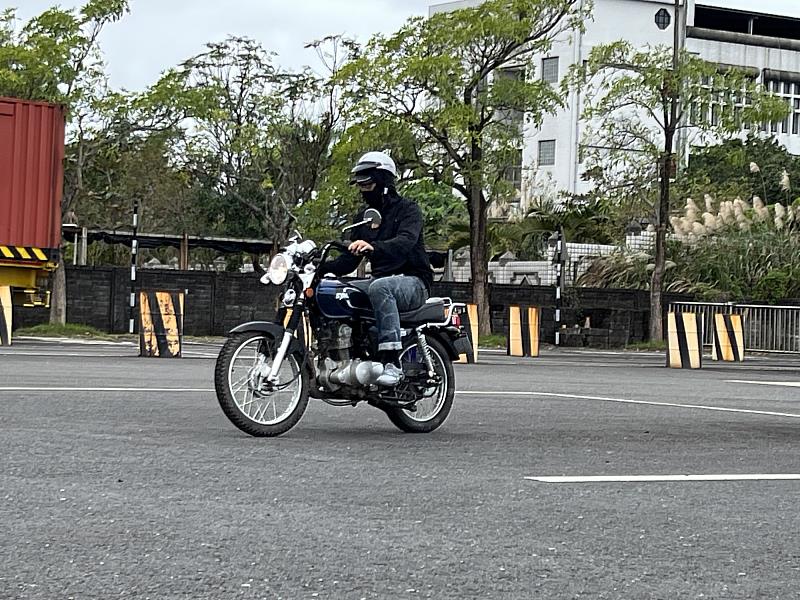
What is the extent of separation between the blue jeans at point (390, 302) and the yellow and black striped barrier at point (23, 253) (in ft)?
54.2

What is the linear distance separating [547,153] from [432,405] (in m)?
67.5

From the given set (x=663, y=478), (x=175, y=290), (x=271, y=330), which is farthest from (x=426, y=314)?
(x=175, y=290)

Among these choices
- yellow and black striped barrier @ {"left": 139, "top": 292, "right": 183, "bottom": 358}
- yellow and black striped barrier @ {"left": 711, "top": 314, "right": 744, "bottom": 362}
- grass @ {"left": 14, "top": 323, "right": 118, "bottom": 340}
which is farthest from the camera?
grass @ {"left": 14, "top": 323, "right": 118, "bottom": 340}

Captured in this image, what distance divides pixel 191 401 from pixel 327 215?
1013 inches

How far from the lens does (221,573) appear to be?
471 cm

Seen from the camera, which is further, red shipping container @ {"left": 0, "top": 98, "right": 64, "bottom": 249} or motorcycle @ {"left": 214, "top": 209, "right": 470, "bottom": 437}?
red shipping container @ {"left": 0, "top": 98, "right": 64, "bottom": 249}

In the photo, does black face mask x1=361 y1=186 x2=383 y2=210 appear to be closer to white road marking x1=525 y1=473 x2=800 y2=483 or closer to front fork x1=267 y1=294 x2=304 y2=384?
front fork x1=267 y1=294 x2=304 y2=384

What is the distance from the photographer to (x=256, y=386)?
9.25 metres

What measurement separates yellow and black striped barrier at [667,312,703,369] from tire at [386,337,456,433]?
54.0ft

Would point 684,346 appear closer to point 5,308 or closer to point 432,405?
point 5,308

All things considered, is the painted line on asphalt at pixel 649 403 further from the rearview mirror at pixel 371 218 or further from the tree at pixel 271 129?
the tree at pixel 271 129

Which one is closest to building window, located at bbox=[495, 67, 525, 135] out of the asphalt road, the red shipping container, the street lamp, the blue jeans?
the red shipping container

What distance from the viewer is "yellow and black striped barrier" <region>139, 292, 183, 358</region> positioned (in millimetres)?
22016

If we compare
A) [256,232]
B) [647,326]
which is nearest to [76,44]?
[647,326]
